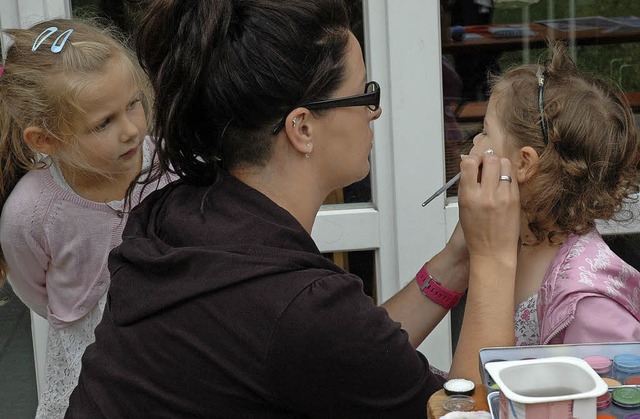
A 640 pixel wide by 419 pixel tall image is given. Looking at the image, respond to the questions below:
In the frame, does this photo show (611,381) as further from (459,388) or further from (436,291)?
(436,291)

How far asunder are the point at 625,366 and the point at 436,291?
631 millimetres

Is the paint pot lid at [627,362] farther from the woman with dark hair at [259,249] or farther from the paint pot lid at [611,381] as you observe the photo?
the woman with dark hair at [259,249]

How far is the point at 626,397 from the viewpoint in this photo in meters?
1.07

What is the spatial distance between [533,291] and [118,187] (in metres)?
0.85

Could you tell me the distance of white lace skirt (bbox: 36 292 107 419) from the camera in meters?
1.94

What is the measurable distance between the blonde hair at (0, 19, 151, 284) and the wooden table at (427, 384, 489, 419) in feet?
3.22

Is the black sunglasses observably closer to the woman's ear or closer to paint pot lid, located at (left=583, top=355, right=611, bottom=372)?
the woman's ear

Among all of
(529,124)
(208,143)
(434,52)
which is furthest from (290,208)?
(434,52)

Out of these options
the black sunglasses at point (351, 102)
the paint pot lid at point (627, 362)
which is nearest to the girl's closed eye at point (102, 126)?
the black sunglasses at point (351, 102)

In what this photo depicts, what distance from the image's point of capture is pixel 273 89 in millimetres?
1369

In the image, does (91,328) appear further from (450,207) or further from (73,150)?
(450,207)

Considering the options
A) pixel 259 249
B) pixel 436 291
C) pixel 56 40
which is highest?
pixel 56 40

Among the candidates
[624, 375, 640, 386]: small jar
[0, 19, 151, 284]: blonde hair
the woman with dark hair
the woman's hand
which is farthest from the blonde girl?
[624, 375, 640, 386]: small jar

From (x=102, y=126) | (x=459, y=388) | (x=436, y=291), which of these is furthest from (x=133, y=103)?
(x=459, y=388)
